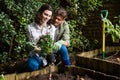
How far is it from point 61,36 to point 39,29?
0.46 metres

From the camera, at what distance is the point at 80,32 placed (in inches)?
264

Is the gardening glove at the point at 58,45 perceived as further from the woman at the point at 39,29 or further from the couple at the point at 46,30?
the woman at the point at 39,29

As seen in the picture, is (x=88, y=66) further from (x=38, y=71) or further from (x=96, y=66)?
(x=38, y=71)

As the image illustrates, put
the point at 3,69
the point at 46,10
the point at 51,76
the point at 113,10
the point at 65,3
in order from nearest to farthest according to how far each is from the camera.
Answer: the point at 51,76
the point at 46,10
the point at 3,69
the point at 65,3
the point at 113,10

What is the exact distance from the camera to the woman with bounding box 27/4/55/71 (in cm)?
451

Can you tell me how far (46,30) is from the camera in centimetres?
465

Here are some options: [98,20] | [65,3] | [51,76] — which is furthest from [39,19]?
[98,20]

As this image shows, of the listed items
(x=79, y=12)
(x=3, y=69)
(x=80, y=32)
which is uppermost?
(x=79, y=12)

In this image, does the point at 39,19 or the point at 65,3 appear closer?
the point at 39,19

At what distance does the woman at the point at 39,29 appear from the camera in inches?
178

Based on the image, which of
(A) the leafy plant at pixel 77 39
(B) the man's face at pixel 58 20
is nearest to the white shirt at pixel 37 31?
(B) the man's face at pixel 58 20

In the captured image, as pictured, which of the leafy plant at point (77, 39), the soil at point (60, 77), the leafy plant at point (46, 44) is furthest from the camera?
the leafy plant at point (77, 39)

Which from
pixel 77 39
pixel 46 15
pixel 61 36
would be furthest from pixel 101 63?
pixel 77 39

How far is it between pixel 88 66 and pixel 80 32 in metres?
2.08
